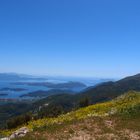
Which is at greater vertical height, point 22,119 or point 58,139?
point 58,139

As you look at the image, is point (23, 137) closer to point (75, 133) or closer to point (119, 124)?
point (75, 133)

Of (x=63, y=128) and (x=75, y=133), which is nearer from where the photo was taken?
(x=75, y=133)

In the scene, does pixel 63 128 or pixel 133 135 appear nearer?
pixel 133 135

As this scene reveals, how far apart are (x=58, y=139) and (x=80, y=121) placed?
7.04 meters

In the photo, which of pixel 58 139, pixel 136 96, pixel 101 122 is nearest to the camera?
pixel 58 139

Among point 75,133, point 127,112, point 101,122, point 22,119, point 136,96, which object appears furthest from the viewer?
point 22,119

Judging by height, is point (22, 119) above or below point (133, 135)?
below

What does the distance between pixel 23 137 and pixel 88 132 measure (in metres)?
5.58

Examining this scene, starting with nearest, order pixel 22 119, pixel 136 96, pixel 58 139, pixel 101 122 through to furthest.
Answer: pixel 58 139
pixel 101 122
pixel 136 96
pixel 22 119

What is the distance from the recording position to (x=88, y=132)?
23594 millimetres

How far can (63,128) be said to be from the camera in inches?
982

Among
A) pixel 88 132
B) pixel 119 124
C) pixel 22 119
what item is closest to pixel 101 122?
pixel 119 124

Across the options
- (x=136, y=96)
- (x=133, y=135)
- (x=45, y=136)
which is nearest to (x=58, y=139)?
(x=45, y=136)

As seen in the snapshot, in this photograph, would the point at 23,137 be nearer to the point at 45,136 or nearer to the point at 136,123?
the point at 45,136
